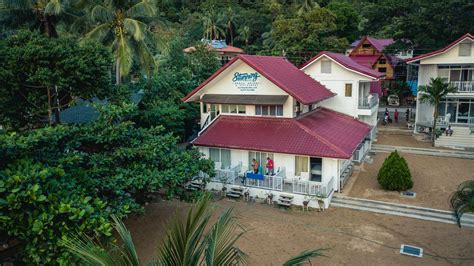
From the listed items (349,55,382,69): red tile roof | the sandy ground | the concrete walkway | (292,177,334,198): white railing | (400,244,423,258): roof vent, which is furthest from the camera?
(349,55,382,69): red tile roof

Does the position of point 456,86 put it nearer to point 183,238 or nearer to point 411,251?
point 411,251

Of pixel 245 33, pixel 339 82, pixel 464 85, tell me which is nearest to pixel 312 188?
pixel 339 82

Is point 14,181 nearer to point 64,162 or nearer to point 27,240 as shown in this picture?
point 27,240

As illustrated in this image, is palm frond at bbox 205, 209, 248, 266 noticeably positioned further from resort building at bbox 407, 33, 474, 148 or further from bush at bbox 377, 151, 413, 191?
resort building at bbox 407, 33, 474, 148

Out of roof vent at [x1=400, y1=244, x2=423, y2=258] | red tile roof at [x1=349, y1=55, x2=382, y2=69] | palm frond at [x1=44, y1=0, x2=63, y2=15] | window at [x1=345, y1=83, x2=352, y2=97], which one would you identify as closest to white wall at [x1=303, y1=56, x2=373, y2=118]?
window at [x1=345, y1=83, x2=352, y2=97]

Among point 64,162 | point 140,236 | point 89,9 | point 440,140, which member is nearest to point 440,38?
point 440,140

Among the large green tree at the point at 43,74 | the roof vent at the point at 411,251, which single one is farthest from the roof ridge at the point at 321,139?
the large green tree at the point at 43,74
